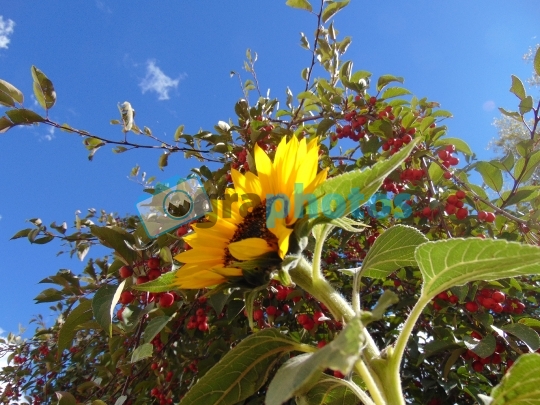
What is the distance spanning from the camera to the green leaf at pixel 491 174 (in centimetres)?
193

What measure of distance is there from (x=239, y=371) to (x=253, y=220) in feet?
0.97

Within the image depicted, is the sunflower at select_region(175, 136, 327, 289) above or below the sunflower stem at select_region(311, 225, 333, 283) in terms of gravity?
above

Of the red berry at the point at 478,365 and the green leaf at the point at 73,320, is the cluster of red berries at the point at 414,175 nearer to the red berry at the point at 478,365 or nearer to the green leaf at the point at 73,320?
the red berry at the point at 478,365

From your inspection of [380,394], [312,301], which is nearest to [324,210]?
[380,394]

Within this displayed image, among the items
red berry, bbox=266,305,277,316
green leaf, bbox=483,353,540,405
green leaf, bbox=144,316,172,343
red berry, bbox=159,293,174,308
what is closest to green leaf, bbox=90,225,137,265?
red berry, bbox=159,293,174,308

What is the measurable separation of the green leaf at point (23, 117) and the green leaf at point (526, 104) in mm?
2123

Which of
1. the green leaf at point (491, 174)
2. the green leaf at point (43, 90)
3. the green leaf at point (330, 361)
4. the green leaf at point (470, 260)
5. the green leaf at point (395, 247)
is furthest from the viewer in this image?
the green leaf at point (491, 174)

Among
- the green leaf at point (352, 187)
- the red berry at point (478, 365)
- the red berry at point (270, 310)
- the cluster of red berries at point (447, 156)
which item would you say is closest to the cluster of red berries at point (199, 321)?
the red berry at point (270, 310)

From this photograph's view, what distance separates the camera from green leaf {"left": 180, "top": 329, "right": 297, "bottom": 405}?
0.76 metres

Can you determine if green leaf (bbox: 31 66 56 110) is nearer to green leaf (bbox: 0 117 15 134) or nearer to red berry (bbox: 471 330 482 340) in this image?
green leaf (bbox: 0 117 15 134)

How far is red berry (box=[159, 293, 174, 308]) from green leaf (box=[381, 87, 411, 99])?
1631mm

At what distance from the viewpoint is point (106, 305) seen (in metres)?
1.07

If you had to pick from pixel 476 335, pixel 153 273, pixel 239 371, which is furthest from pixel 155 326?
pixel 476 335

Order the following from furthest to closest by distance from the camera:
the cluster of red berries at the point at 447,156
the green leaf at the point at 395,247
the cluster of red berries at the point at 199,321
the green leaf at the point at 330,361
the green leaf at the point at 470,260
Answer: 1. the cluster of red berries at the point at 447,156
2. the cluster of red berries at the point at 199,321
3. the green leaf at the point at 395,247
4. the green leaf at the point at 470,260
5. the green leaf at the point at 330,361
